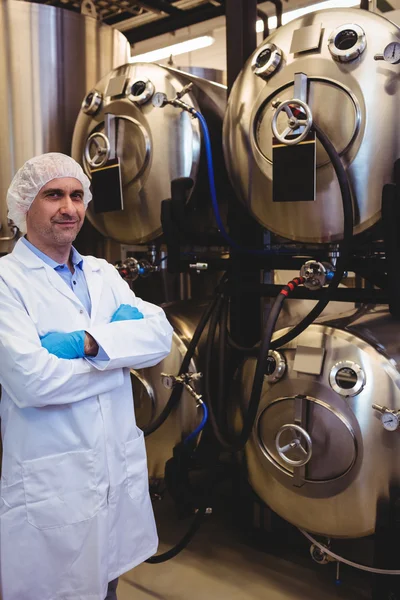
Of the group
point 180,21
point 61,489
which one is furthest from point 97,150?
point 180,21

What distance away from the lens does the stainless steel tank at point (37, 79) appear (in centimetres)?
225

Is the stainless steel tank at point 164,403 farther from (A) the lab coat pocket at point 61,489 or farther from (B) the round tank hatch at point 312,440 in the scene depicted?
(A) the lab coat pocket at point 61,489

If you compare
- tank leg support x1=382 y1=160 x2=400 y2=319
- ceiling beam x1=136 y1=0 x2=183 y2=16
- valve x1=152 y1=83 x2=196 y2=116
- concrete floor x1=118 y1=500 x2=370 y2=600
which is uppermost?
ceiling beam x1=136 y1=0 x2=183 y2=16

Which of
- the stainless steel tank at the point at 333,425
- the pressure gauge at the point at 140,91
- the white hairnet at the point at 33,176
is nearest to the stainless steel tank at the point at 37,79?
the pressure gauge at the point at 140,91

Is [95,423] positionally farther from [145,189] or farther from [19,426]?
[145,189]

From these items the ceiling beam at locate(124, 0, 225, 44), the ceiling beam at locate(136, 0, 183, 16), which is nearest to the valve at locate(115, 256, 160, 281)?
the ceiling beam at locate(136, 0, 183, 16)

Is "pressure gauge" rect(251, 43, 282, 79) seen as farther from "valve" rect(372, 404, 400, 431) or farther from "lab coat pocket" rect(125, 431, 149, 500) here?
"lab coat pocket" rect(125, 431, 149, 500)

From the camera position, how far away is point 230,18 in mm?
1796

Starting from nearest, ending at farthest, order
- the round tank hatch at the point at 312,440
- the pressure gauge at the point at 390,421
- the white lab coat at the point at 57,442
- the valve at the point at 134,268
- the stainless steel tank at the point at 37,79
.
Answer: the white lab coat at the point at 57,442
the pressure gauge at the point at 390,421
the round tank hatch at the point at 312,440
the valve at the point at 134,268
the stainless steel tank at the point at 37,79

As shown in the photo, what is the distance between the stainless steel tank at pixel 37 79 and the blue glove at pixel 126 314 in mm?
1080

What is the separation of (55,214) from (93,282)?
0.22 meters

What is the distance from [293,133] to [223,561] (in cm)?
150

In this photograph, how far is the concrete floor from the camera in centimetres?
177

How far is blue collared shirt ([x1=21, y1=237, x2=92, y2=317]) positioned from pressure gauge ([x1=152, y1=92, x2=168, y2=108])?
1.94 feet
